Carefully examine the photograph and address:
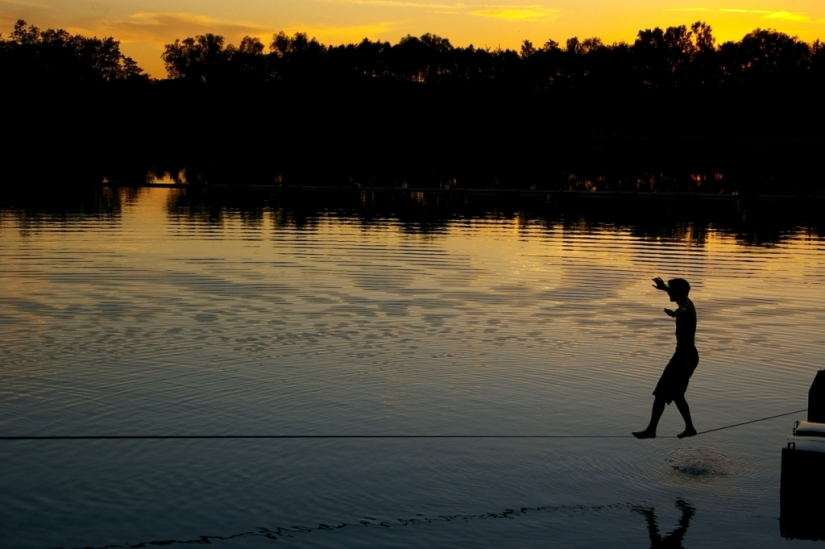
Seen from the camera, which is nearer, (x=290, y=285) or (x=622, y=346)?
(x=622, y=346)

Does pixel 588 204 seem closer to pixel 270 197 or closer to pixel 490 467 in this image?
pixel 270 197

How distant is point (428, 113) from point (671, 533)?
5367 inches

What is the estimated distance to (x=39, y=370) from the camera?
15484mm

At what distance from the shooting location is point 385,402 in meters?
14.0

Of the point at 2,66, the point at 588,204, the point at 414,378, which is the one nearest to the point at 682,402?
the point at 414,378

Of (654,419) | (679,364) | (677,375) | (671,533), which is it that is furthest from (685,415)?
(671,533)

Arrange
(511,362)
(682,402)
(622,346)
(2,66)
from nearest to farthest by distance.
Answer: (682,402) → (511,362) → (622,346) → (2,66)

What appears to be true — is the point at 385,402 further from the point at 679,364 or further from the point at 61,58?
the point at 61,58

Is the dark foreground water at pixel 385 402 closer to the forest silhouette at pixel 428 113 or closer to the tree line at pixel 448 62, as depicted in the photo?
→ the forest silhouette at pixel 428 113

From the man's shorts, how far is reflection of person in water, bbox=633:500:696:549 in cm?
183

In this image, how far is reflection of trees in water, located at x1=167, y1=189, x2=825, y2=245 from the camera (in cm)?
4831

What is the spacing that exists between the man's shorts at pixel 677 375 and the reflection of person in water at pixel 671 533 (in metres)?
1.83

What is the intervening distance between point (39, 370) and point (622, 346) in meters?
9.22

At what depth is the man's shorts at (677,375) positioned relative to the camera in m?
12.0
